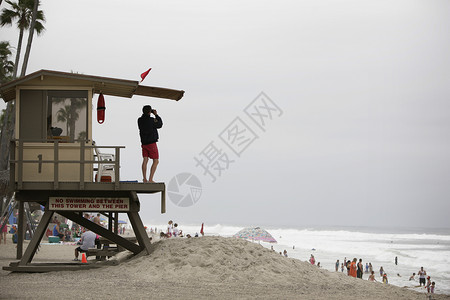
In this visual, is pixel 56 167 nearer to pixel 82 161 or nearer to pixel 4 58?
pixel 82 161

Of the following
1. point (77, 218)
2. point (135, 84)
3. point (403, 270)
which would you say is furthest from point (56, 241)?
point (403, 270)

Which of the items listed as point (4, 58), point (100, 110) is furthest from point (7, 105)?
point (100, 110)

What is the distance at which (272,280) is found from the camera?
1238 centimetres

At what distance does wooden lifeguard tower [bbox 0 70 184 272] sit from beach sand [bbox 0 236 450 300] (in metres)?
1.29

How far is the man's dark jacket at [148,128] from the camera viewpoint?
14625 mm

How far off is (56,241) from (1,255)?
12.2m

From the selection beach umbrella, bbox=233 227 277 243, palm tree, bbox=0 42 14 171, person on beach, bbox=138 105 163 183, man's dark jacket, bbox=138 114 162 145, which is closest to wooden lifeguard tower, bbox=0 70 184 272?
person on beach, bbox=138 105 163 183

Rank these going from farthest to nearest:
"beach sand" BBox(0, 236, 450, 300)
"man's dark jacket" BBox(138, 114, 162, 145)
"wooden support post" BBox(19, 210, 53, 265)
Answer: "man's dark jacket" BBox(138, 114, 162, 145), "wooden support post" BBox(19, 210, 53, 265), "beach sand" BBox(0, 236, 450, 300)

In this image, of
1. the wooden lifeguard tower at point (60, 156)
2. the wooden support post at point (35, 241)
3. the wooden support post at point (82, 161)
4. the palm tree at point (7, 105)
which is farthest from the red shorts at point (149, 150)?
the palm tree at point (7, 105)

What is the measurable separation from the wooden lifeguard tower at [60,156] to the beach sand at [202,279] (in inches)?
50.6

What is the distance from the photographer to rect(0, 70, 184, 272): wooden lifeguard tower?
14148mm

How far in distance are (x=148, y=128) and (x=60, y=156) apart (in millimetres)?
2112

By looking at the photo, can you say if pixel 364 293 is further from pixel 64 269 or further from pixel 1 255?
pixel 1 255

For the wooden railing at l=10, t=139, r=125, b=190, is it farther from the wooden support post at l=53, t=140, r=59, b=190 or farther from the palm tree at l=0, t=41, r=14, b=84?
the palm tree at l=0, t=41, r=14, b=84
